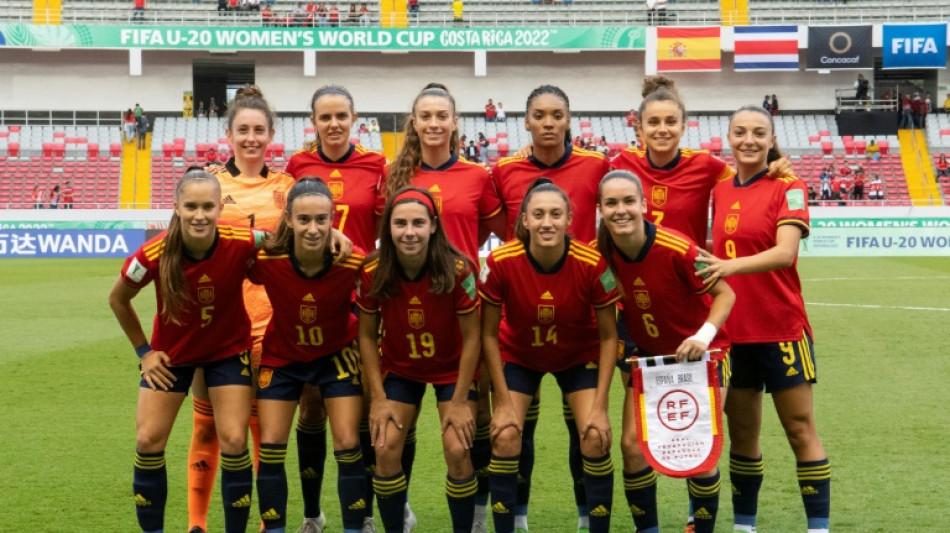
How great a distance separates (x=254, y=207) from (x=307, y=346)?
872 mm

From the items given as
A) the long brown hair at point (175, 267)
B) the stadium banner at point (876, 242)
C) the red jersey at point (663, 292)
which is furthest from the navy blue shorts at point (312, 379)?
the stadium banner at point (876, 242)

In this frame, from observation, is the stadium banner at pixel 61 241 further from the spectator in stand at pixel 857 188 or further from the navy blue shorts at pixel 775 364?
the navy blue shorts at pixel 775 364

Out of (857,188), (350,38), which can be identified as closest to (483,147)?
(350,38)

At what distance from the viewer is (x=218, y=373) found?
4973 mm

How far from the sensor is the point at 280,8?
37.8 meters

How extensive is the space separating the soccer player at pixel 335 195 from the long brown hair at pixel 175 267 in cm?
76

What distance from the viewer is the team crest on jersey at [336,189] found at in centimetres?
549

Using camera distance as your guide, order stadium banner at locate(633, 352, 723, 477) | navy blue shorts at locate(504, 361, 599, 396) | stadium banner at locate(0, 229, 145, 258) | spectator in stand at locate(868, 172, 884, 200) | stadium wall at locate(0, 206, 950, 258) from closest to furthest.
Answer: stadium banner at locate(633, 352, 723, 477) → navy blue shorts at locate(504, 361, 599, 396) → stadium wall at locate(0, 206, 950, 258) → stadium banner at locate(0, 229, 145, 258) → spectator in stand at locate(868, 172, 884, 200)

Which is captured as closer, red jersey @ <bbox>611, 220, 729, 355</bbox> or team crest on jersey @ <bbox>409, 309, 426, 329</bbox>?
red jersey @ <bbox>611, 220, 729, 355</bbox>

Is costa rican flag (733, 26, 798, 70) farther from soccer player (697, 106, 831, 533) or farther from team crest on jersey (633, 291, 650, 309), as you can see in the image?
team crest on jersey (633, 291, 650, 309)

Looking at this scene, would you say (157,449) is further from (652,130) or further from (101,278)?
(101,278)

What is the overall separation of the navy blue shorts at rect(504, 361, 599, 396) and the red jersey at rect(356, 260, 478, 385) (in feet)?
0.86

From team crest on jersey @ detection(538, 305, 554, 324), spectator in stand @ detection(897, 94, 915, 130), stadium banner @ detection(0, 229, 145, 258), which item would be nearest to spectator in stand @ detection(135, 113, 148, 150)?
stadium banner @ detection(0, 229, 145, 258)

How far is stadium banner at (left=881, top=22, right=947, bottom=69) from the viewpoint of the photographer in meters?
35.6
